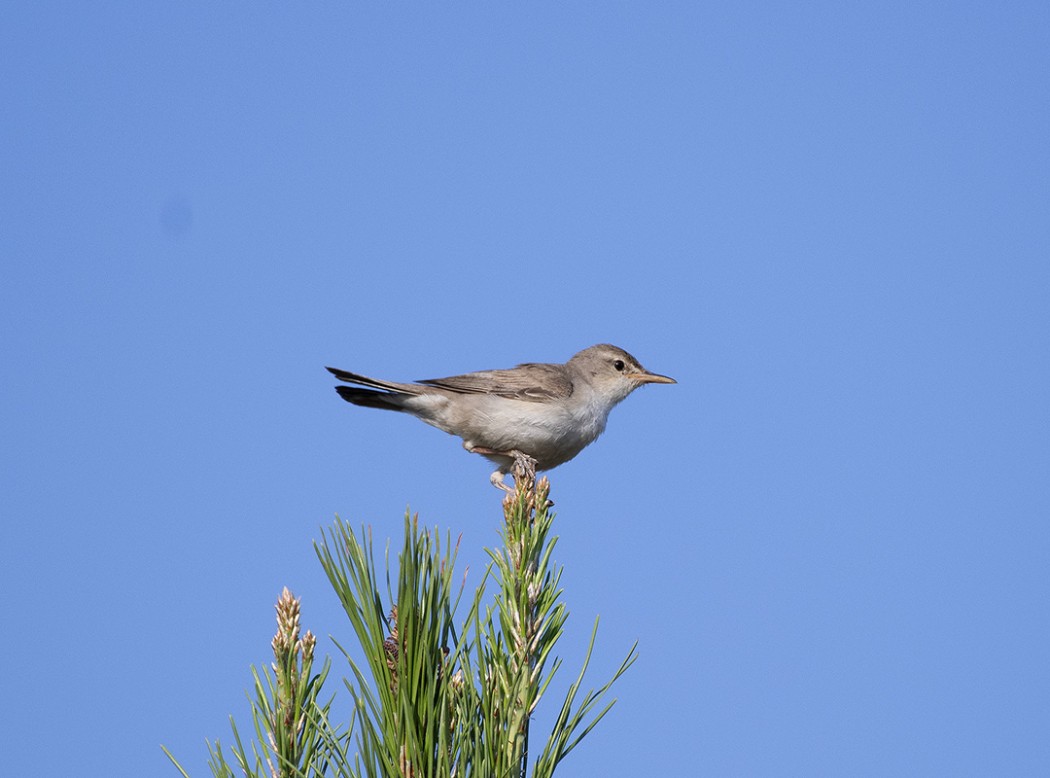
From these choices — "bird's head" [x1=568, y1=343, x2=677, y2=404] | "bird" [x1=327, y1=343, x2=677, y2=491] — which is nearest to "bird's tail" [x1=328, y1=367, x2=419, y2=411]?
"bird" [x1=327, y1=343, x2=677, y2=491]

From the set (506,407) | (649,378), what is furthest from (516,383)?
(649,378)

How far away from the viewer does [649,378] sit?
11.9m

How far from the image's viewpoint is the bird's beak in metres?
11.9

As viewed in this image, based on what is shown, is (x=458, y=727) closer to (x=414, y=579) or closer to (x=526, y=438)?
(x=414, y=579)

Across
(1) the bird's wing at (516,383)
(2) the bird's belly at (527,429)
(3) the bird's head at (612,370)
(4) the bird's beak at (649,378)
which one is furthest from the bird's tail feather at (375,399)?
(4) the bird's beak at (649,378)

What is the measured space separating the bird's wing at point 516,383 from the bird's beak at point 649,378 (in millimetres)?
1188

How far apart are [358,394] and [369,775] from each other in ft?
24.2

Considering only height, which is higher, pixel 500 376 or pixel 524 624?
pixel 500 376

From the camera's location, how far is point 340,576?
3.48m

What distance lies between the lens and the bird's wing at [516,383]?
34.2 feet

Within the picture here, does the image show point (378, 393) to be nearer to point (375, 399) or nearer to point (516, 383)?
point (375, 399)

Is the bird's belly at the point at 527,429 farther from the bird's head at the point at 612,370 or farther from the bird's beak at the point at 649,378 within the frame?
the bird's beak at the point at 649,378

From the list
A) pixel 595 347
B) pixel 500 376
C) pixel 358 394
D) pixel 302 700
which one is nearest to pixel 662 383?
pixel 595 347

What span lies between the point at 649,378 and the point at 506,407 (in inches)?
94.7
